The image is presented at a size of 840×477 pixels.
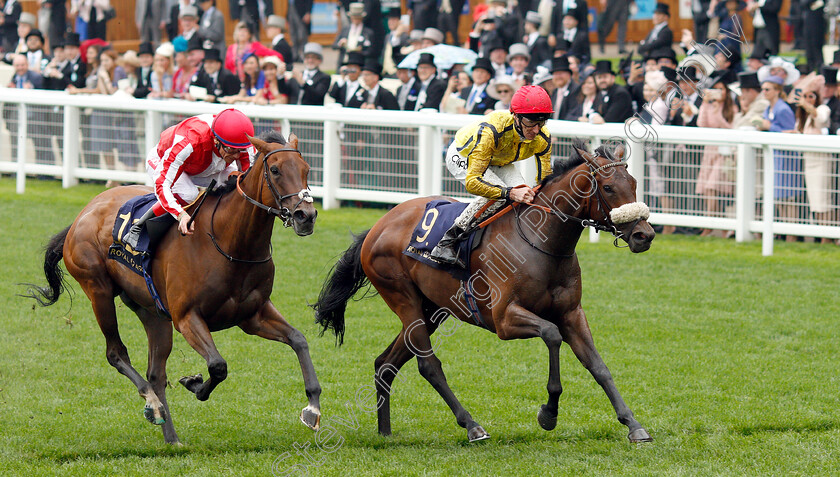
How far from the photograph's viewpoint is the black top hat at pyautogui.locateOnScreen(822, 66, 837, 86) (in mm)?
10523

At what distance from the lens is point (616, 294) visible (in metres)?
9.16

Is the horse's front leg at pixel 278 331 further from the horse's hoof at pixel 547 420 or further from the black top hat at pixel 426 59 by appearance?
the black top hat at pixel 426 59

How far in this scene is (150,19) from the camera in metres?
21.7

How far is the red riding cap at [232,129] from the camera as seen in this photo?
5.61 metres

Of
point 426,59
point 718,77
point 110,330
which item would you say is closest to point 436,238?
point 110,330

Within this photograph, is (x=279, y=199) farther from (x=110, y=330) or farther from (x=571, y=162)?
(x=110, y=330)

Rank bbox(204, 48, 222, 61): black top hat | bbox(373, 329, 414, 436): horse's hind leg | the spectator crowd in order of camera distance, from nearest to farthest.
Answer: bbox(373, 329, 414, 436): horse's hind leg < the spectator crowd < bbox(204, 48, 222, 61): black top hat

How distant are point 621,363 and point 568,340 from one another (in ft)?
5.70

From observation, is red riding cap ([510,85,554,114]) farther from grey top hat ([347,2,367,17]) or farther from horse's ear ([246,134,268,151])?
grey top hat ([347,2,367,17])

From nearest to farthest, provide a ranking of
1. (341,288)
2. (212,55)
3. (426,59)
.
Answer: (341,288) < (426,59) < (212,55)

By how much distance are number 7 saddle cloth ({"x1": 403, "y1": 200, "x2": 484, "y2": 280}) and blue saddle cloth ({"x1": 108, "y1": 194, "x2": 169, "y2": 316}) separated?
1.34 m

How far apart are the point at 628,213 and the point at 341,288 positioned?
6.48 ft

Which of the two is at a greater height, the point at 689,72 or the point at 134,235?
the point at 689,72

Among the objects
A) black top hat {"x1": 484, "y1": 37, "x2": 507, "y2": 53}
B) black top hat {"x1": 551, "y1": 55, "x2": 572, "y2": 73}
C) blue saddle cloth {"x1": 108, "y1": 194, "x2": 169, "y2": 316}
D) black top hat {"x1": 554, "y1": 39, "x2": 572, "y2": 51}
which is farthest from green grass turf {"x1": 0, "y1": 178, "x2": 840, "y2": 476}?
black top hat {"x1": 484, "y1": 37, "x2": 507, "y2": 53}
